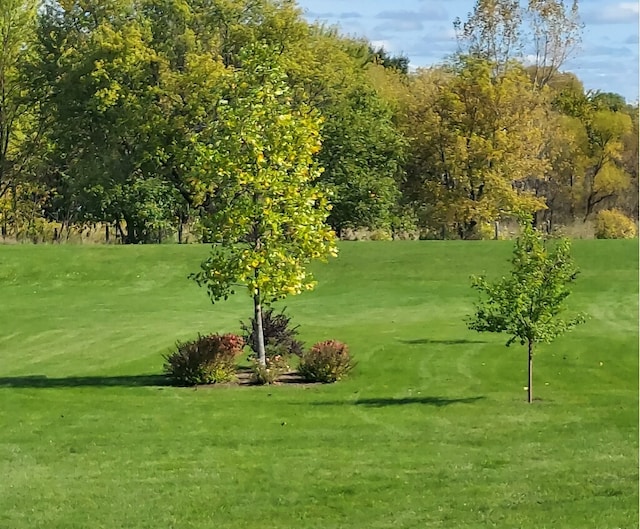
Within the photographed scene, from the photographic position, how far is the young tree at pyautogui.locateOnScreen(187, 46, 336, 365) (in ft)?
55.8

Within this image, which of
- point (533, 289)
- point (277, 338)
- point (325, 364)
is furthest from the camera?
point (277, 338)

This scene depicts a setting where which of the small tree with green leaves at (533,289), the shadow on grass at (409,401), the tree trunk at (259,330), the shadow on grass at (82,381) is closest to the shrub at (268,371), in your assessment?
the tree trunk at (259,330)

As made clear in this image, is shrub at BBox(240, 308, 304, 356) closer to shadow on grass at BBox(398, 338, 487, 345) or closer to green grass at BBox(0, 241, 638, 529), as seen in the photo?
green grass at BBox(0, 241, 638, 529)

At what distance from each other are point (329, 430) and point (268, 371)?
4.36 m

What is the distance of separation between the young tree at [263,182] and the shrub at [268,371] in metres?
1.20

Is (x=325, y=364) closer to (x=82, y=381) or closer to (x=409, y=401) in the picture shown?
(x=409, y=401)

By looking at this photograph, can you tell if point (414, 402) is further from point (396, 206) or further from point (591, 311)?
point (396, 206)

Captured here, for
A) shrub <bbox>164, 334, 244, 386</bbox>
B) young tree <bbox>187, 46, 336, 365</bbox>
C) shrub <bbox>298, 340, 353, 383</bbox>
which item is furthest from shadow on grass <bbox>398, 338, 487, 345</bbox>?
shrub <bbox>164, 334, 244, 386</bbox>

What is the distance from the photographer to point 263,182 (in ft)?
55.8

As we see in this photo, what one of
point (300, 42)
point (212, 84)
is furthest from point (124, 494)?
point (300, 42)

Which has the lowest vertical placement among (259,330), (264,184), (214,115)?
(259,330)

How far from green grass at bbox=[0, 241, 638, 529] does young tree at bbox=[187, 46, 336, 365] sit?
77.6 inches

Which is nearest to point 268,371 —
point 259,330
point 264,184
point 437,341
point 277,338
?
point 259,330

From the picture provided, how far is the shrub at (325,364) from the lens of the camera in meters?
17.3
